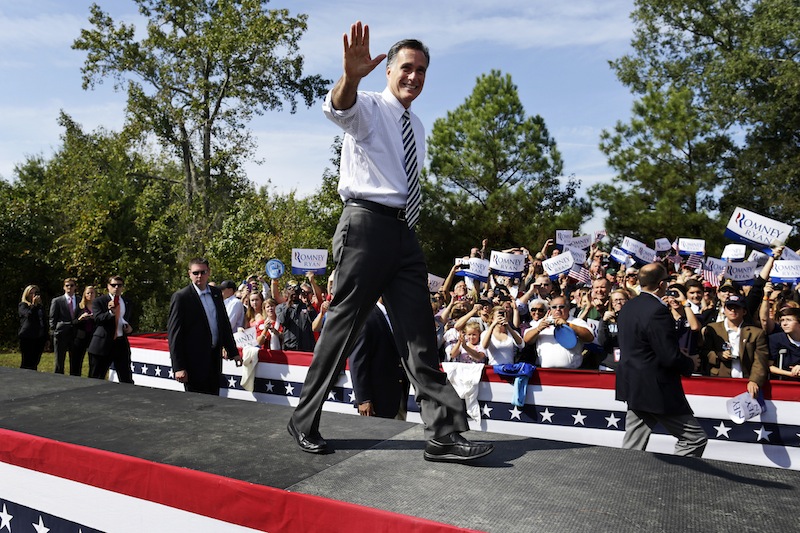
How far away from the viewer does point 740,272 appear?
975 cm

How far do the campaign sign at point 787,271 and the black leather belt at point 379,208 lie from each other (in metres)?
7.23

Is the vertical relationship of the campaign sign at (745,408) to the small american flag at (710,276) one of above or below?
below

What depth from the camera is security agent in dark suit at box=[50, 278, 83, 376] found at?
10102 millimetres

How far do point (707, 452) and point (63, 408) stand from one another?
16.7ft

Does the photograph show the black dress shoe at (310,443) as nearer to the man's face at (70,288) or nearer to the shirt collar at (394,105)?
the shirt collar at (394,105)

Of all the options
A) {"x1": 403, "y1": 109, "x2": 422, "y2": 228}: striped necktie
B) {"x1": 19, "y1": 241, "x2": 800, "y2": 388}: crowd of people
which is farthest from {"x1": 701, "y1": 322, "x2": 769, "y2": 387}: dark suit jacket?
{"x1": 403, "y1": 109, "x2": 422, "y2": 228}: striped necktie

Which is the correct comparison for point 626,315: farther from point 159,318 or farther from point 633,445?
point 159,318

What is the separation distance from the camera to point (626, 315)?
17.2ft

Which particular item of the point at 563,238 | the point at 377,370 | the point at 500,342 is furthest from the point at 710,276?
the point at 377,370

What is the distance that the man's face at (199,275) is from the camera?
642 centimetres

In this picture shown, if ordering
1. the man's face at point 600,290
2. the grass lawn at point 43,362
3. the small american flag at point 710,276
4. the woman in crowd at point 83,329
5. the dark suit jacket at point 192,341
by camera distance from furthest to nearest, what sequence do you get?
the grass lawn at point 43,362 < the small american flag at point 710,276 < the woman in crowd at point 83,329 < the man's face at point 600,290 < the dark suit jacket at point 192,341

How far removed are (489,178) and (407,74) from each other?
2325 centimetres

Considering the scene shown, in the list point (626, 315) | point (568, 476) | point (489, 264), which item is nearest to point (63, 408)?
point (568, 476)

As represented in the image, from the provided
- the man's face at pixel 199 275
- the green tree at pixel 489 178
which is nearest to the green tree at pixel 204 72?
the green tree at pixel 489 178
